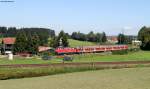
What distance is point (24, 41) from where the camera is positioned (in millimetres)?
134875

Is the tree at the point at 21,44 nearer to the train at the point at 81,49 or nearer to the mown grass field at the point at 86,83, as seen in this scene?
the train at the point at 81,49

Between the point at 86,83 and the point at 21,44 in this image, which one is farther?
the point at 21,44

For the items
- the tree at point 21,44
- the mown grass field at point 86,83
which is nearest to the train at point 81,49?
the tree at point 21,44

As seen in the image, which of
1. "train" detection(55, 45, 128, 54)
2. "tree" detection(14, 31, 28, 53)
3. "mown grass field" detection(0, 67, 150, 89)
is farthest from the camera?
"tree" detection(14, 31, 28, 53)

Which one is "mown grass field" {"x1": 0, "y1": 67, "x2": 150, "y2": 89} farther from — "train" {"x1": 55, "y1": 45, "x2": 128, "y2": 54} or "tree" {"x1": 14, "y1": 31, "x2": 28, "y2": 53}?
"tree" {"x1": 14, "y1": 31, "x2": 28, "y2": 53}

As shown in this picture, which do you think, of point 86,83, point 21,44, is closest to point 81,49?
point 21,44

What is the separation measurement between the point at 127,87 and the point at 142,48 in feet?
442

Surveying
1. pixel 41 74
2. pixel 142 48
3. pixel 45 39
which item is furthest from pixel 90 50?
pixel 41 74

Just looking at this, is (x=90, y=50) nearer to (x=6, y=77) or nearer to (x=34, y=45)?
(x=34, y=45)

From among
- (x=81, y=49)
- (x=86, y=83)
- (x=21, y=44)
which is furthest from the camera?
(x=21, y=44)

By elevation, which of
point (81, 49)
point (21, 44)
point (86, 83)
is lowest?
point (86, 83)

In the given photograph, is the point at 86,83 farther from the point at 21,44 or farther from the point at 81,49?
the point at 21,44

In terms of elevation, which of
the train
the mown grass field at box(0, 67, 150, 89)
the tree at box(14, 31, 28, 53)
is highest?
the tree at box(14, 31, 28, 53)

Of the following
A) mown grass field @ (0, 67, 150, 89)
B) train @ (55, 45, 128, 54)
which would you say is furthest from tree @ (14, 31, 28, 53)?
mown grass field @ (0, 67, 150, 89)
